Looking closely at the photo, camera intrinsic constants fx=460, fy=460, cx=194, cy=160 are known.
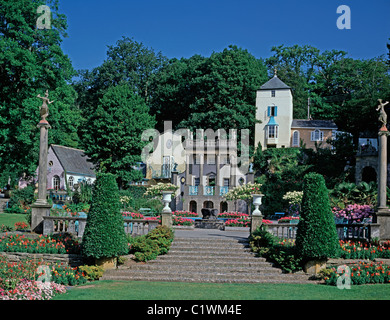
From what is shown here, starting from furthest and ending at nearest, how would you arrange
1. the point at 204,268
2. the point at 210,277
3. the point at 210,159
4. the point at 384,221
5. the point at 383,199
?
the point at 210,159, the point at 383,199, the point at 384,221, the point at 204,268, the point at 210,277

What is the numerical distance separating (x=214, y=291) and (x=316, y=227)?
4.16 meters

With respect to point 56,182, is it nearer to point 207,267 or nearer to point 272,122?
point 272,122

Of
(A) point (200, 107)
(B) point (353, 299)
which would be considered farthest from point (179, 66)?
(B) point (353, 299)

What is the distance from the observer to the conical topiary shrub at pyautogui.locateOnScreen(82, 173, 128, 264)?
1478 centimetres

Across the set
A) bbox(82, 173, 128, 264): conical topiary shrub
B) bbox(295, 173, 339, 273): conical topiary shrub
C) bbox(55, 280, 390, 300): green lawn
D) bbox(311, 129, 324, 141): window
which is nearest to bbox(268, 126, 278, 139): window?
bbox(311, 129, 324, 141): window

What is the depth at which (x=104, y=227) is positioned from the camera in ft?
48.9

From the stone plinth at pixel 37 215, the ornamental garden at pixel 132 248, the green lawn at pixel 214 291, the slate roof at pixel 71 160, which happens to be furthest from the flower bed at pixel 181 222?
the slate roof at pixel 71 160

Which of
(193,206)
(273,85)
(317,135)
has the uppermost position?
(273,85)

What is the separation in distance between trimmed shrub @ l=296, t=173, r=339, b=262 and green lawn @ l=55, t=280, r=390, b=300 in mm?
1214

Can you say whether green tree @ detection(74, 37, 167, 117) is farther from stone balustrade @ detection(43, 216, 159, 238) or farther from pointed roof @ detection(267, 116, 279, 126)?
stone balustrade @ detection(43, 216, 159, 238)

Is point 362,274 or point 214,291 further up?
point 362,274

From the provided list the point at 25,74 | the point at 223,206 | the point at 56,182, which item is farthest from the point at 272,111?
the point at 25,74

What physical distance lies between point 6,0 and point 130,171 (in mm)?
20047

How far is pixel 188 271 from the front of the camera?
15.5m
